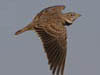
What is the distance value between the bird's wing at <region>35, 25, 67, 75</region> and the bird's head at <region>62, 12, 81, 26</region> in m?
1.06

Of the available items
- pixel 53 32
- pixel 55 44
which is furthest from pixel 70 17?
pixel 55 44

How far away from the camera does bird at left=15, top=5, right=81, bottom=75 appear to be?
38.6 feet

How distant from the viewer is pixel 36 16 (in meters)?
13.6

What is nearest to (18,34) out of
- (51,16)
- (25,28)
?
(25,28)

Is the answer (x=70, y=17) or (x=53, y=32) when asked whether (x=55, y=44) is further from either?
(x=70, y=17)

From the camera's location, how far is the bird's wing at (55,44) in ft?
38.4

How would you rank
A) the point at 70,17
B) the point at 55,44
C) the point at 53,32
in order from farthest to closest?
the point at 70,17, the point at 53,32, the point at 55,44

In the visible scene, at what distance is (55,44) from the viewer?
479 inches

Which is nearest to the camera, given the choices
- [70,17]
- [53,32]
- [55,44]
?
[55,44]

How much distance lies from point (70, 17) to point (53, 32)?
1.82 metres

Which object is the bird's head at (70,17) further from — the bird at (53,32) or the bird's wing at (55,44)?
the bird's wing at (55,44)

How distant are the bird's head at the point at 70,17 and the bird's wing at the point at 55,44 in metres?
1.06

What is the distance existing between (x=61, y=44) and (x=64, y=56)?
0.36 meters

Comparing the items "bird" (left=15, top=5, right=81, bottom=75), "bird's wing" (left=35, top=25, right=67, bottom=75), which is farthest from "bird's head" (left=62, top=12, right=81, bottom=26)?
"bird's wing" (left=35, top=25, right=67, bottom=75)
